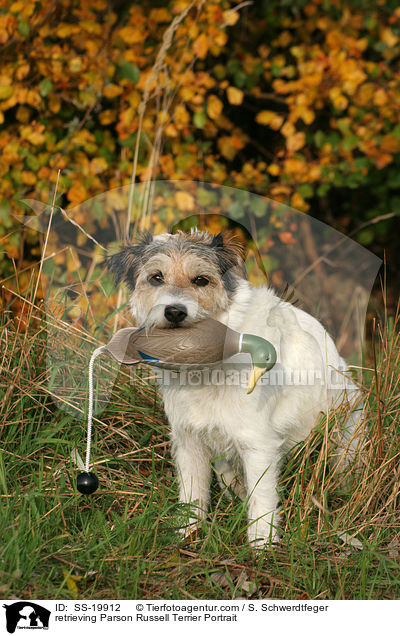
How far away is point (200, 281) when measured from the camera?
3.45 m

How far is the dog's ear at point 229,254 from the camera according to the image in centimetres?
360

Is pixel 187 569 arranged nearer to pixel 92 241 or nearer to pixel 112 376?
pixel 112 376

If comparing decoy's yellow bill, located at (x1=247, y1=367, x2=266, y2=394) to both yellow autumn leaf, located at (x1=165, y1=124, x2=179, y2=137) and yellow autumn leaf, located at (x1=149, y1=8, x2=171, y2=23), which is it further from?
yellow autumn leaf, located at (x1=149, y1=8, x2=171, y2=23)

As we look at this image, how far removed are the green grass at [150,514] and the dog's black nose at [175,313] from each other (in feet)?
3.64

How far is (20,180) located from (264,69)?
2.77 metres

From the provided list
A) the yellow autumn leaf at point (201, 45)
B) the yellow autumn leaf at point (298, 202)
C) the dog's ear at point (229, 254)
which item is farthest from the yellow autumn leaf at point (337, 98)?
the dog's ear at point (229, 254)

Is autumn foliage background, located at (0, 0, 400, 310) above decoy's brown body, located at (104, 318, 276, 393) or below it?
above

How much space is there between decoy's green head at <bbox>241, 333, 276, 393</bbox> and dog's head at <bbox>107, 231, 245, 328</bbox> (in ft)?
0.82

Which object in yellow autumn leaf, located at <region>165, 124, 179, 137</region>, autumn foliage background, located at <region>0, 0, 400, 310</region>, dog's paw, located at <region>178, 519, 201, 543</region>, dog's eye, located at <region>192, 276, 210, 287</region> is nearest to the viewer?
dog's eye, located at <region>192, 276, 210, 287</region>

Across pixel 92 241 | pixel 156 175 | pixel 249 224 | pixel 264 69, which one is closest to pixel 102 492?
pixel 92 241

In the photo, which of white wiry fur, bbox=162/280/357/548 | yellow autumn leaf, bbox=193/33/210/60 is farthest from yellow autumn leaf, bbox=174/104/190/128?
white wiry fur, bbox=162/280/357/548

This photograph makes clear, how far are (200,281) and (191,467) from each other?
1.20 m

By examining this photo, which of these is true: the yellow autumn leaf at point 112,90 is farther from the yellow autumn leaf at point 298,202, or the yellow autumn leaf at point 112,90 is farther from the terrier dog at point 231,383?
the terrier dog at point 231,383

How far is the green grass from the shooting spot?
3.17 meters
